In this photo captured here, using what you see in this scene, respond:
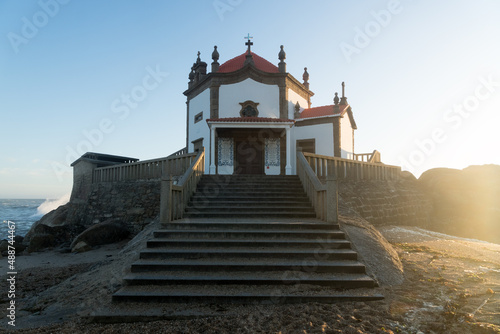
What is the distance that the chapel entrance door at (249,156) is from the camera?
1606 centimetres

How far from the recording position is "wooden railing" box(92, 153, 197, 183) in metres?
12.9

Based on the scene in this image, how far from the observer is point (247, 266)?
5.43 metres

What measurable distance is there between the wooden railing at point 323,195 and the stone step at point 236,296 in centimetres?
244

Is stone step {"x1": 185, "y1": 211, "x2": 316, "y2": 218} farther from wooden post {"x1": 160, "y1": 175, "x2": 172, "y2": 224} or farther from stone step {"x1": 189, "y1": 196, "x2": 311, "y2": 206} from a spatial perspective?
wooden post {"x1": 160, "y1": 175, "x2": 172, "y2": 224}

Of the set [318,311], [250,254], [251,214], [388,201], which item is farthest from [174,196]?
[388,201]

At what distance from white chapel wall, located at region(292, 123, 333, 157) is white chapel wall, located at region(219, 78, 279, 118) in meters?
2.24

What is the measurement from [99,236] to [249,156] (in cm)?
838

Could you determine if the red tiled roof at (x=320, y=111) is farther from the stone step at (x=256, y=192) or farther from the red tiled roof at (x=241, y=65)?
the stone step at (x=256, y=192)

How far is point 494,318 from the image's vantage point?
3971 millimetres

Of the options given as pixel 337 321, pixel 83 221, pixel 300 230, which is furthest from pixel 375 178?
pixel 83 221

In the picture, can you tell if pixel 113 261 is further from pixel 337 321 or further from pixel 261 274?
pixel 337 321

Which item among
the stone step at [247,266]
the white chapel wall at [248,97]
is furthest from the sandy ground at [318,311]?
the white chapel wall at [248,97]

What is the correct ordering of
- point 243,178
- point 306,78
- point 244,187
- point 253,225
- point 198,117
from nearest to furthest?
1. point 253,225
2. point 244,187
3. point 243,178
4. point 198,117
5. point 306,78

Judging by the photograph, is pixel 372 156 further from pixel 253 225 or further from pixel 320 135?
pixel 253 225
